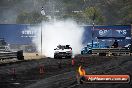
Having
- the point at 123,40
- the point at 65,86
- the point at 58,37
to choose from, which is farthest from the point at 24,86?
the point at 58,37

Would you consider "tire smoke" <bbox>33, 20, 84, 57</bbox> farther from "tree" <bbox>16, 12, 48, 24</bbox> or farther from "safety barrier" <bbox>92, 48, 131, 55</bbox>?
"tree" <bbox>16, 12, 48, 24</bbox>

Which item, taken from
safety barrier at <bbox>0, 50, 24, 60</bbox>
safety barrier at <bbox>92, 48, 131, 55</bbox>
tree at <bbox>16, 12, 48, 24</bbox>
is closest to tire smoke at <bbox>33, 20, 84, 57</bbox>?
safety barrier at <bbox>92, 48, 131, 55</bbox>

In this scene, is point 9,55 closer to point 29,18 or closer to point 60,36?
point 60,36

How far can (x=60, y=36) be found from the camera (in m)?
64.2

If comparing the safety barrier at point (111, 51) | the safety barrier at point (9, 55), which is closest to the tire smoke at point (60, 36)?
the safety barrier at point (111, 51)

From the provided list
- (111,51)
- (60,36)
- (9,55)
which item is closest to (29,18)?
(60,36)

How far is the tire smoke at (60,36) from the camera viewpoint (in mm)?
61594

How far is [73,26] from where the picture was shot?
2564 inches

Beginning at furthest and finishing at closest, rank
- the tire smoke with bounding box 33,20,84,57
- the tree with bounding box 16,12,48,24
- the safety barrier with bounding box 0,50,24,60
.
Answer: the tree with bounding box 16,12,48,24 < the tire smoke with bounding box 33,20,84,57 < the safety barrier with bounding box 0,50,24,60

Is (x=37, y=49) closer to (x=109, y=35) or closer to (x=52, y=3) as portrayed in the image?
(x=109, y=35)

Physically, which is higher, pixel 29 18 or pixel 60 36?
pixel 29 18

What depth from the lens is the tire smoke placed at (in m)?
61.6

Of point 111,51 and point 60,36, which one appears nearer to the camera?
point 111,51

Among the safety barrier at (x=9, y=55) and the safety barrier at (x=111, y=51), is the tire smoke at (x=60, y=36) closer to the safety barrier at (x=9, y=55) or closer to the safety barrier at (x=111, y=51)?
the safety barrier at (x=111, y=51)
